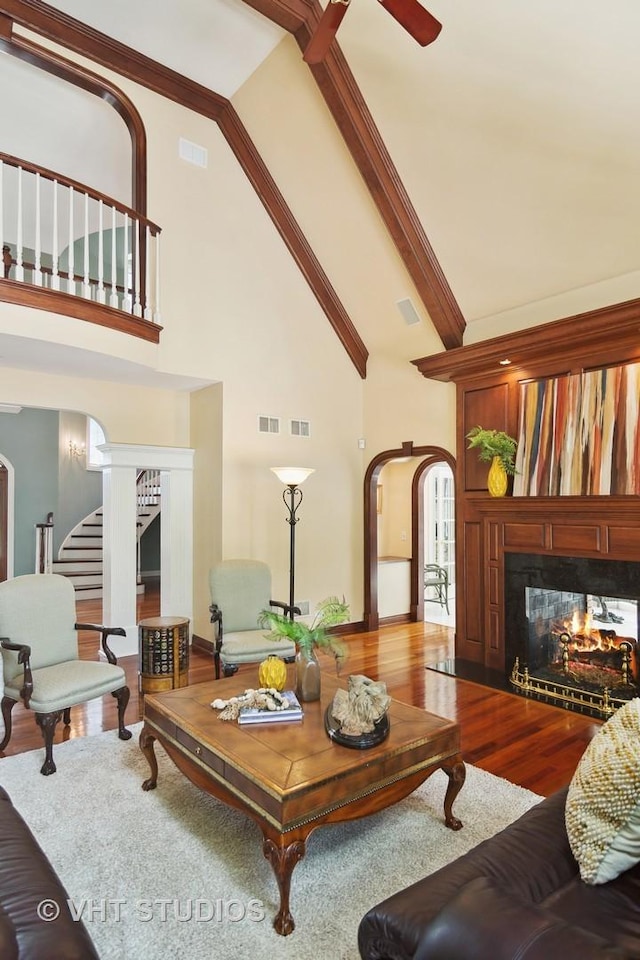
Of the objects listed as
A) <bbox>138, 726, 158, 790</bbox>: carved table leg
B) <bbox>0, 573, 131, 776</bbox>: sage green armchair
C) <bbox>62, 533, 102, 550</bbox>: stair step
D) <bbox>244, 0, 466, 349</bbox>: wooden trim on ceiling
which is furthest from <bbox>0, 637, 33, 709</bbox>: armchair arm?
<bbox>62, 533, 102, 550</bbox>: stair step

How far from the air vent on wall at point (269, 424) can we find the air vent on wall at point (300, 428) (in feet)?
0.70

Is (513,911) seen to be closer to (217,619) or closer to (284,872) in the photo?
(284,872)

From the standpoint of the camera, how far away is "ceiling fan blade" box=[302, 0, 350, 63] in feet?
8.96

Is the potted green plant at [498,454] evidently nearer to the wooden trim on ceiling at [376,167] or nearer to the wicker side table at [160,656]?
the wooden trim on ceiling at [376,167]

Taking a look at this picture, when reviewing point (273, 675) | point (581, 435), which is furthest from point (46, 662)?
point (581, 435)

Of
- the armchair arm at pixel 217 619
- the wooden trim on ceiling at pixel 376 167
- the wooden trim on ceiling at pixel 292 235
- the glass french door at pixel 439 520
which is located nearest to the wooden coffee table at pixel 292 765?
the armchair arm at pixel 217 619

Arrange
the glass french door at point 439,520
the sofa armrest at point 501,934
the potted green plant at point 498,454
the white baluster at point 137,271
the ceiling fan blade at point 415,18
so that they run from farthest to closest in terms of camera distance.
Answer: the glass french door at point 439,520
the potted green plant at point 498,454
the white baluster at point 137,271
the ceiling fan blade at point 415,18
the sofa armrest at point 501,934

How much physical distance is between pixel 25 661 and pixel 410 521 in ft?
18.7

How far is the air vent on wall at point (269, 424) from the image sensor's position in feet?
19.9

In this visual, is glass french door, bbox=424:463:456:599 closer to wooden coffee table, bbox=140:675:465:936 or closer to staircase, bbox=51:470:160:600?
staircase, bbox=51:470:160:600

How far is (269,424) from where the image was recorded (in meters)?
6.14

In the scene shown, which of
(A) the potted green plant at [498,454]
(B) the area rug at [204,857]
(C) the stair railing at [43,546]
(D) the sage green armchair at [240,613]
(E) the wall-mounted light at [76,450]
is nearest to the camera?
(B) the area rug at [204,857]

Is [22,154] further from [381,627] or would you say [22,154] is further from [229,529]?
[381,627]

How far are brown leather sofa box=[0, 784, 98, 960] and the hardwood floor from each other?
1.71 metres
